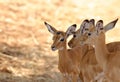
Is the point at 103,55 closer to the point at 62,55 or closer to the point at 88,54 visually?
the point at 88,54

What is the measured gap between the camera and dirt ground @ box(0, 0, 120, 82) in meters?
Answer: 12.0

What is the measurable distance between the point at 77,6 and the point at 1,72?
643cm

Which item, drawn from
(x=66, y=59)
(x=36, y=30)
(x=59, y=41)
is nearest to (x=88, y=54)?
(x=66, y=59)

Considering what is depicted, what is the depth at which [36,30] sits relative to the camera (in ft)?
49.1

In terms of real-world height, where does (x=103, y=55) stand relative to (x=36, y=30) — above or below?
below

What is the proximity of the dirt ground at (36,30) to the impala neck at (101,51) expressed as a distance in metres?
2.67

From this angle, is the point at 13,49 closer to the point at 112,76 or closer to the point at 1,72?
the point at 1,72

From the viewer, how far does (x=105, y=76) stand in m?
9.15

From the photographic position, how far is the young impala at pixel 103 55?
893cm

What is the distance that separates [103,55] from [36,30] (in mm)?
6047

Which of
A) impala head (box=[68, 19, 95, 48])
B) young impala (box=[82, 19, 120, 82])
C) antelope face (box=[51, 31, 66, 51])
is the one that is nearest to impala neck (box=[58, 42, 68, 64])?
antelope face (box=[51, 31, 66, 51])

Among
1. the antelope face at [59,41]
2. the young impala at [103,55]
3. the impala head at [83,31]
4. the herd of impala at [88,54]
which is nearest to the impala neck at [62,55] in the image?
the herd of impala at [88,54]

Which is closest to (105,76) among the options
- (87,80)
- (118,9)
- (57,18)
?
(87,80)

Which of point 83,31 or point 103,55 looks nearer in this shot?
point 103,55
